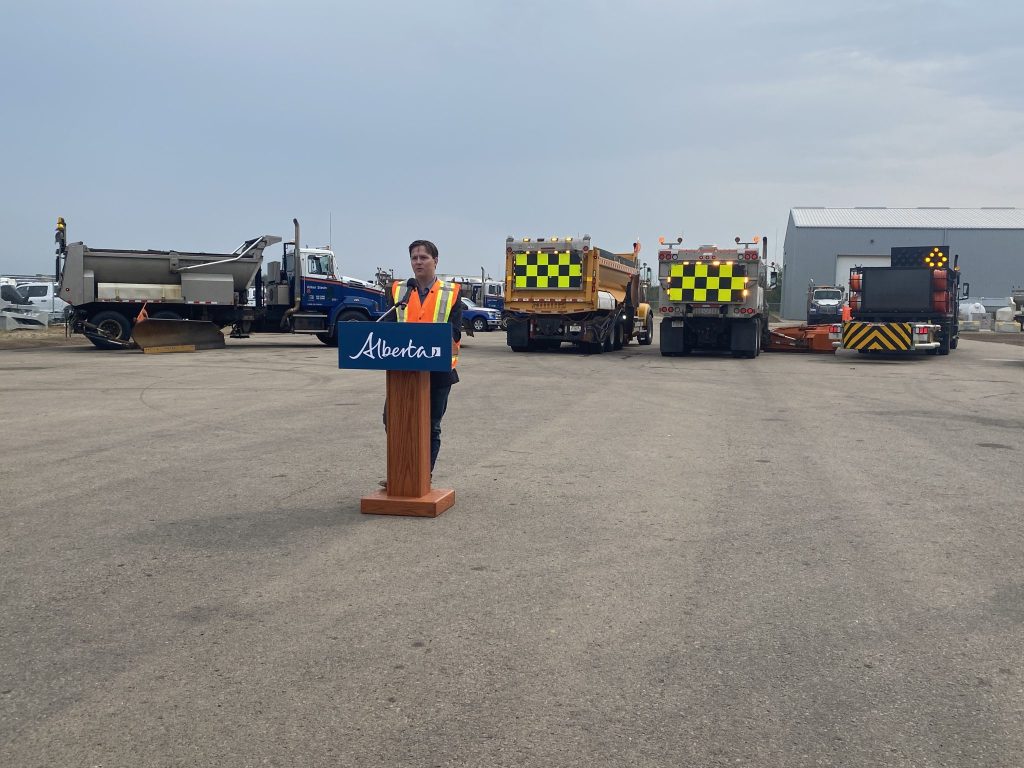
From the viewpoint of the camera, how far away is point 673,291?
22.2m

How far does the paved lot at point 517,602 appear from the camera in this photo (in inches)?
125

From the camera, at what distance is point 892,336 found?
21797 millimetres

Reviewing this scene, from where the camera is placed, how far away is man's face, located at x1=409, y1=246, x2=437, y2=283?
654cm

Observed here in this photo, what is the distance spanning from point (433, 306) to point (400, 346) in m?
0.48

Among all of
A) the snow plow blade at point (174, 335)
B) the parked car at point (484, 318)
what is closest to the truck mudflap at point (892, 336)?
the snow plow blade at point (174, 335)

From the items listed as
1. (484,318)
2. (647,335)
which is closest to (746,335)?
(647,335)

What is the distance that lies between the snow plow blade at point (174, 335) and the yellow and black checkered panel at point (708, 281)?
11.1 m

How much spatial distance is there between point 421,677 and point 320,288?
22805mm

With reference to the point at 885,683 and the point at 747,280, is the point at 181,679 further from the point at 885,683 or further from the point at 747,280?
the point at 747,280

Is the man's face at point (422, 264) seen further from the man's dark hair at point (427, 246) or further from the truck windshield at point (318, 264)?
the truck windshield at point (318, 264)

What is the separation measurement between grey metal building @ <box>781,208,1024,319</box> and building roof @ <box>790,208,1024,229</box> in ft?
0.21

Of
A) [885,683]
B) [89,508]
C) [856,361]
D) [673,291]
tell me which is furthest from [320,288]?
[885,683]

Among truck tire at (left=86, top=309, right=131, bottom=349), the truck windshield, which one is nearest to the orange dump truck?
the truck windshield

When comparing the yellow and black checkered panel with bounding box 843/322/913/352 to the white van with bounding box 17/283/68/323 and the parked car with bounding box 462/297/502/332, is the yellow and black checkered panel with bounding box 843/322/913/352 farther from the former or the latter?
the white van with bounding box 17/283/68/323
